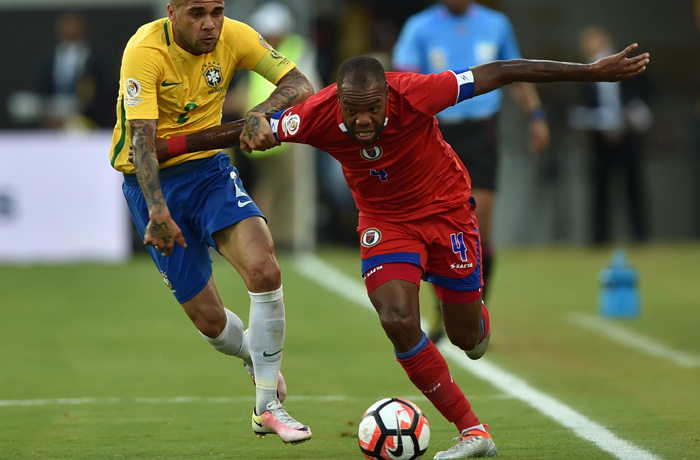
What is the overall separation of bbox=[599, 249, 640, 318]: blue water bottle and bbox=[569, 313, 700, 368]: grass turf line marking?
0.53 ft

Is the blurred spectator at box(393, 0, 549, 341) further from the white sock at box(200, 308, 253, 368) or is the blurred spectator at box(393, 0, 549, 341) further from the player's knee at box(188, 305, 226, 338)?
the player's knee at box(188, 305, 226, 338)

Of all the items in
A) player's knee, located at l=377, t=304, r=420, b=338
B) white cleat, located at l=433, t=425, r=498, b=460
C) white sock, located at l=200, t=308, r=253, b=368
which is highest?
player's knee, located at l=377, t=304, r=420, b=338

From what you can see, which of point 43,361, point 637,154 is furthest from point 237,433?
point 637,154

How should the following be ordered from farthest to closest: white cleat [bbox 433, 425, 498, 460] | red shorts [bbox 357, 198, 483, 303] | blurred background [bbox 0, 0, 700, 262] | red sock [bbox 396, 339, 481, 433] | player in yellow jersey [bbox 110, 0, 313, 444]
Answer: blurred background [bbox 0, 0, 700, 262]
player in yellow jersey [bbox 110, 0, 313, 444]
red shorts [bbox 357, 198, 483, 303]
red sock [bbox 396, 339, 481, 433]
white cleat [bbox 433, 425, 498, 460]

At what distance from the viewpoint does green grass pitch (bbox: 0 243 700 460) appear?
6.27 meters

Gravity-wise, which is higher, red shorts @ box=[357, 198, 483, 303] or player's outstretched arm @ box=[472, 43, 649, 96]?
player's outstretched arm @ box=[472, 43, 649, 96]

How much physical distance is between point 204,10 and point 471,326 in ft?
6.90

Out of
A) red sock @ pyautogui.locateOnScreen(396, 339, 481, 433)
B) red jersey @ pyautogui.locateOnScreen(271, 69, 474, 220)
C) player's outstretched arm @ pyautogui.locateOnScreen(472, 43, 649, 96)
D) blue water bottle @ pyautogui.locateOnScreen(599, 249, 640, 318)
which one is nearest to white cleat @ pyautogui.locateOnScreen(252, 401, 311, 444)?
red sock @ pyautogui.locateOnScreen(396, 339, 481, 433)

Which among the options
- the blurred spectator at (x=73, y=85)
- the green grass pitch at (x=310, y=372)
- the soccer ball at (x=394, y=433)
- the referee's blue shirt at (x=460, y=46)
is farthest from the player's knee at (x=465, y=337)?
the blurred spectator at (x=73, y=85)

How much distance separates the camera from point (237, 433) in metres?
6.52

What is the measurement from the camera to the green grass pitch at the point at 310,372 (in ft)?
20.6

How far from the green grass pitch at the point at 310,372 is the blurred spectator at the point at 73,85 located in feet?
9.80

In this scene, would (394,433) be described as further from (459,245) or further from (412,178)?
(412,178)

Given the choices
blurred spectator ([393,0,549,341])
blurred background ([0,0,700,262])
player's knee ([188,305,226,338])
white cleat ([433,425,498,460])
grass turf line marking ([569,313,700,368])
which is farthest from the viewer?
blurred background ([0,0,700,262])
